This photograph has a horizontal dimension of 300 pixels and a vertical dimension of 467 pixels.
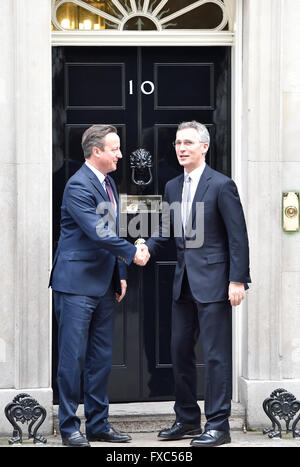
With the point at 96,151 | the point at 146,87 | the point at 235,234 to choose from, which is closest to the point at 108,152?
the point at 96,151

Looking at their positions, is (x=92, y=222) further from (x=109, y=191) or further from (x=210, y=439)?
(x=210, y=439)

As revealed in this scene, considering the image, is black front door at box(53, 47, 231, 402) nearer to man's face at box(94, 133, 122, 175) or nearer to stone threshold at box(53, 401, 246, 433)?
stone threshold at box(53, 401, 246, 433)

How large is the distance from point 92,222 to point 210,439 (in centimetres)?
168

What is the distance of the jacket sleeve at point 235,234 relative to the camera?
264 inches

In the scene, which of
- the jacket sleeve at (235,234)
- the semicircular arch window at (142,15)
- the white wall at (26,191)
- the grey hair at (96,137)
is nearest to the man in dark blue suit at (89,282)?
the grey hair at (96,137)

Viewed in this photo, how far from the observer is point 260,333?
25.2 ft

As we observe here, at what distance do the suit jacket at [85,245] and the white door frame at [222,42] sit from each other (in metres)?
1.41

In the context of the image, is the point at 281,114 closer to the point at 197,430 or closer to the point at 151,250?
the point at 151,250

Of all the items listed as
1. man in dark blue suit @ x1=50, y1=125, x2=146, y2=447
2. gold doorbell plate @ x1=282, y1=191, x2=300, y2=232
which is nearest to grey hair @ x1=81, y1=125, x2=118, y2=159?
man in dark blue suit @ x1=50, y1=125, x2=146, y2=447

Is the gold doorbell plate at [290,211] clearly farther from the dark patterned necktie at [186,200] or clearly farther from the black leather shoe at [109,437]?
the black leather shoe at [109,437]

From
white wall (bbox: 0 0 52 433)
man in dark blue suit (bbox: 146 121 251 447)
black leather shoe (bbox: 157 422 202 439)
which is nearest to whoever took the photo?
man in dark blue suit (bbox: 146 121 251 447)

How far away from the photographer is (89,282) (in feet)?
22.3

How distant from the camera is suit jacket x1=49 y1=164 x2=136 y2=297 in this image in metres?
6.69

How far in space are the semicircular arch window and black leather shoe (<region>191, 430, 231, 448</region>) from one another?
3232mm
